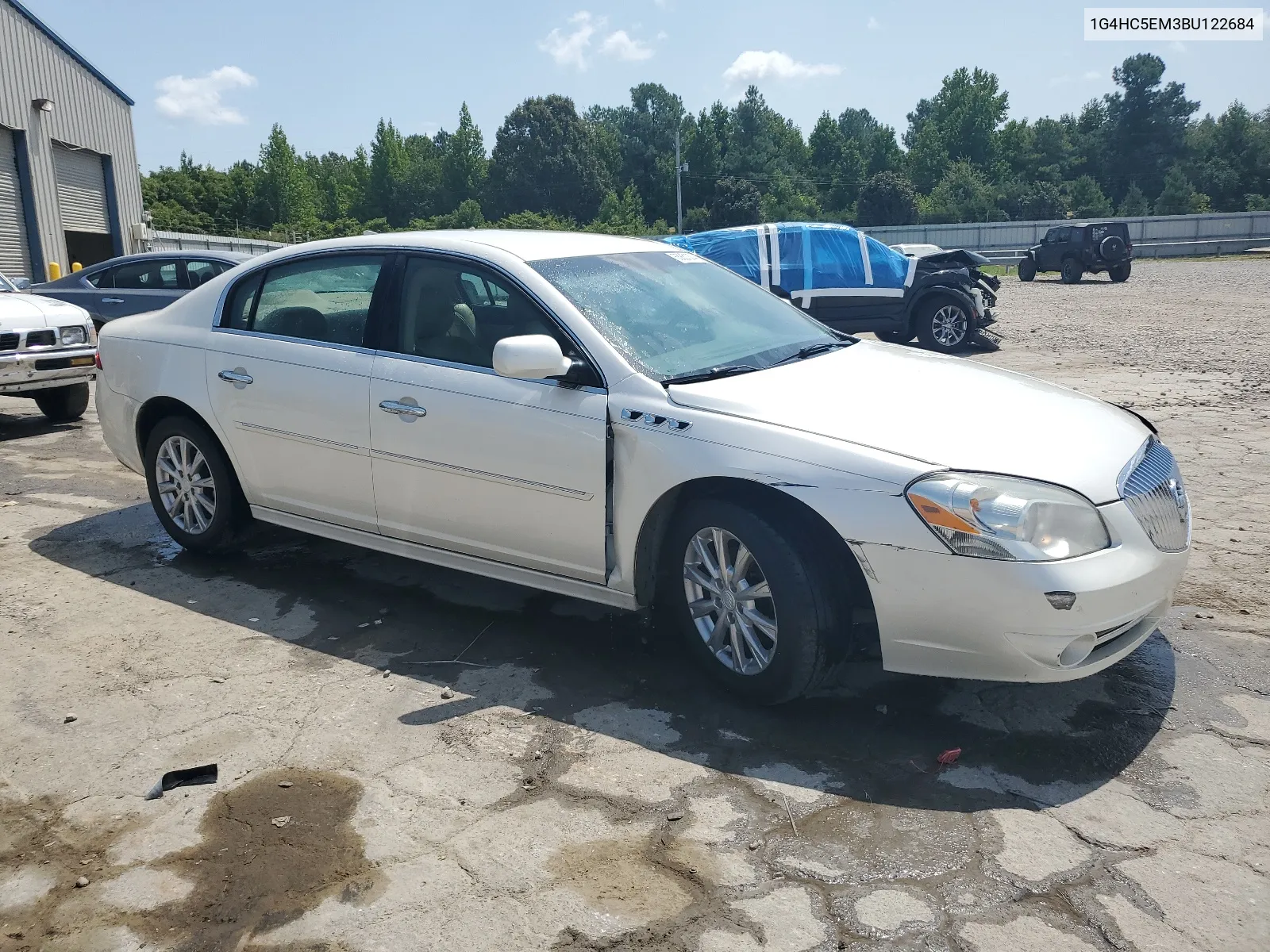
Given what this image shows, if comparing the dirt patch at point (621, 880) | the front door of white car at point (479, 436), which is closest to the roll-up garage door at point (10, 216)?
the front door of white car at point (479, 436)

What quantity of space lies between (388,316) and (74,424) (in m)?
6.57

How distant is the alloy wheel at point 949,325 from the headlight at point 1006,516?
36.4ft

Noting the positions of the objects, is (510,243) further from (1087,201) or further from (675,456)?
(1087,201)

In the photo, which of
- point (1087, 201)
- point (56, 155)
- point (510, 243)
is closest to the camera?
point (510, 243)

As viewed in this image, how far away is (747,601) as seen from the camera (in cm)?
363

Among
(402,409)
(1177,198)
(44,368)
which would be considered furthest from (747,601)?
(1177,198)

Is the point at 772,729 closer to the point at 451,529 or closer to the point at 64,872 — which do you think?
the point at 451,529

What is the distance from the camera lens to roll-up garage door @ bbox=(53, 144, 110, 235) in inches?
944

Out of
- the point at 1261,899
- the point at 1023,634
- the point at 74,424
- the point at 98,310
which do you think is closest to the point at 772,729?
the point at 1023,634

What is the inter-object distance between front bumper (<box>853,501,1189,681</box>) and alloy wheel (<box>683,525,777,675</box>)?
0.41 m

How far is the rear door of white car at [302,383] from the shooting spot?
15.0ft

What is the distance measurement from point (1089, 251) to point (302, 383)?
29038 millimetres

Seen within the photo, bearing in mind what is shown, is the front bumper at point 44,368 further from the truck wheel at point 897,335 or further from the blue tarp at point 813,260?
the truck wheel at point 897,335

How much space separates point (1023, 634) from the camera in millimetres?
3180
